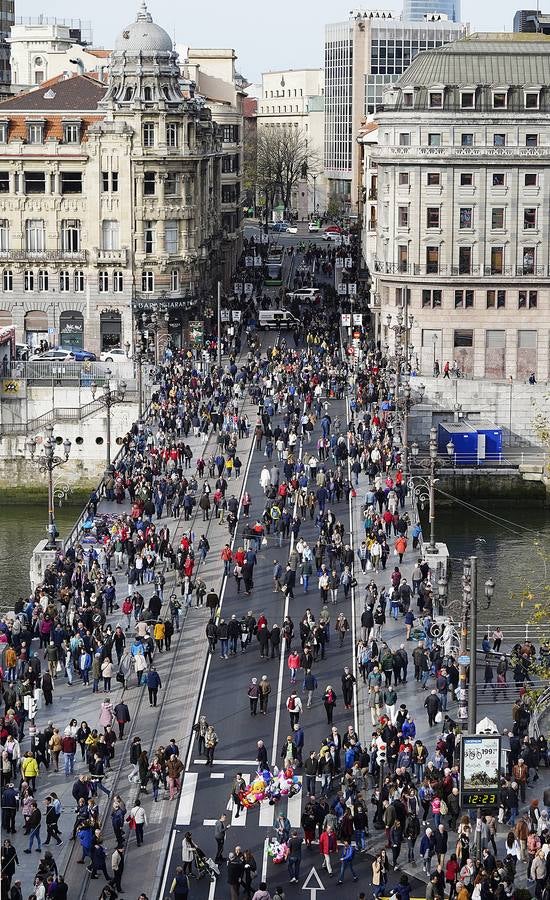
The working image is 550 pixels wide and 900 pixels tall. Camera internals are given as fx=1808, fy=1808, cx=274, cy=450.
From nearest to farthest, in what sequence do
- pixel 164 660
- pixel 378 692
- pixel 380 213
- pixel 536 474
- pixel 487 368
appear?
pixel 378 692, pixel 164 660, pixel 536 474, pixel 487 368, pixel 380 213

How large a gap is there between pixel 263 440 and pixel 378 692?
111 ft

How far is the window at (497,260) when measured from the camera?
340 ft

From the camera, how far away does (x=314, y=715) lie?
1937 inches

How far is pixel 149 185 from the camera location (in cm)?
10725

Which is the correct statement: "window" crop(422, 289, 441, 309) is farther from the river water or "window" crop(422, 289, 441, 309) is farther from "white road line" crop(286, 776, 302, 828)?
"white road line" crop(286, 776, 302, 828)

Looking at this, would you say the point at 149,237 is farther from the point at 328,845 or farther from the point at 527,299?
the point at 328,845

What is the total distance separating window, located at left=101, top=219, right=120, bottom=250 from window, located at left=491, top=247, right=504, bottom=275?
22067 mm

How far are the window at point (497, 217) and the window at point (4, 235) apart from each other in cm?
2846

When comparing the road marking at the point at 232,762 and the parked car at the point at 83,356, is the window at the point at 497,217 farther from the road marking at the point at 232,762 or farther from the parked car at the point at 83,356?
the road marking at the point at 232,762

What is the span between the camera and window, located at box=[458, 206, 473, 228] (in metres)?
104

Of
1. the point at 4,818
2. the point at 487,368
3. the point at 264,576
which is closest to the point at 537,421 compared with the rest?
the point at 487,368

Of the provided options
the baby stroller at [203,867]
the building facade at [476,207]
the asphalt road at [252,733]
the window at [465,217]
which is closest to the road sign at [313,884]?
the asphalt road at [252,733]

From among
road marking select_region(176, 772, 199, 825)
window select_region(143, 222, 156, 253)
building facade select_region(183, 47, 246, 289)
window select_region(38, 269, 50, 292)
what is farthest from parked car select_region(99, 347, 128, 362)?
road marking select_region(176, 772, 199, 825)

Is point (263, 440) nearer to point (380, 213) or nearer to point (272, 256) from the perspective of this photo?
Result: point (380, 213)
